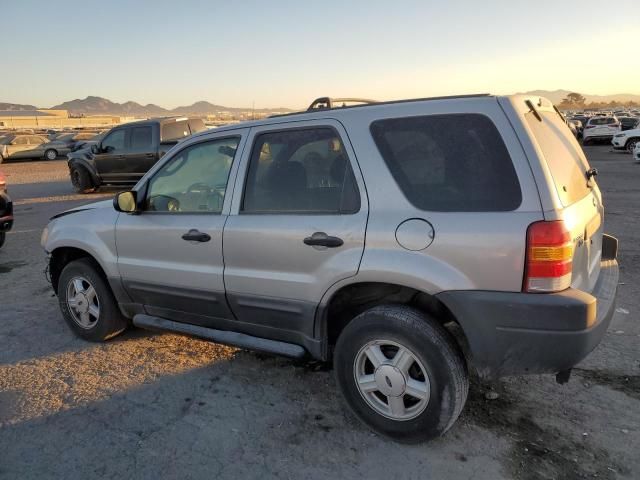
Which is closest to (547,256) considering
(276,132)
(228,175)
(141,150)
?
(276,132)

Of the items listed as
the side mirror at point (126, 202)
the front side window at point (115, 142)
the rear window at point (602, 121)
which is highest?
the rear window at point (602, 121)

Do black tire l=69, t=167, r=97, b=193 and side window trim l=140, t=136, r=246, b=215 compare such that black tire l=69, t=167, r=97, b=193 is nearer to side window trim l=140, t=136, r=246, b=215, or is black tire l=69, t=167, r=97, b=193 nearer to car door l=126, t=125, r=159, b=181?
car door l=126, t=125, r=159, b=181

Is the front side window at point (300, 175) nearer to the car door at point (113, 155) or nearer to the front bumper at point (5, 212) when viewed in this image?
the front bumper at point (5, 212)

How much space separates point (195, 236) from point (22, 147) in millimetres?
29415

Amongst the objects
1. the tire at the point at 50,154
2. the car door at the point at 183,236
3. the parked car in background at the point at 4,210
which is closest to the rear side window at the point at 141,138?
the parked car in background at the point at 4,210

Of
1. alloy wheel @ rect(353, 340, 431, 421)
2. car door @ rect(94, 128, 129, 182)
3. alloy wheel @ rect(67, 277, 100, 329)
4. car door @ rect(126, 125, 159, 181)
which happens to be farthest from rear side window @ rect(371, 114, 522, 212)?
car door @ rect(94, 128, 129, 182)

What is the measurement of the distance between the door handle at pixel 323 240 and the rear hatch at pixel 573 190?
1.14 m

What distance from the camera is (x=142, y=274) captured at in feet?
12.8

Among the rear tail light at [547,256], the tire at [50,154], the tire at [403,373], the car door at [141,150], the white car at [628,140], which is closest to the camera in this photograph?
the rear tail light at [547,256]

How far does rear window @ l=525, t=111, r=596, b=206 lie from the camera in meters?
2.57

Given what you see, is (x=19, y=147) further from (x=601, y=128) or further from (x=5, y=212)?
(x=601, y=128)

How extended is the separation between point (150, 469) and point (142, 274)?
62.6 inches

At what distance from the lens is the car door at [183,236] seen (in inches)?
137

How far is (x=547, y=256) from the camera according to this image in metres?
2.39
